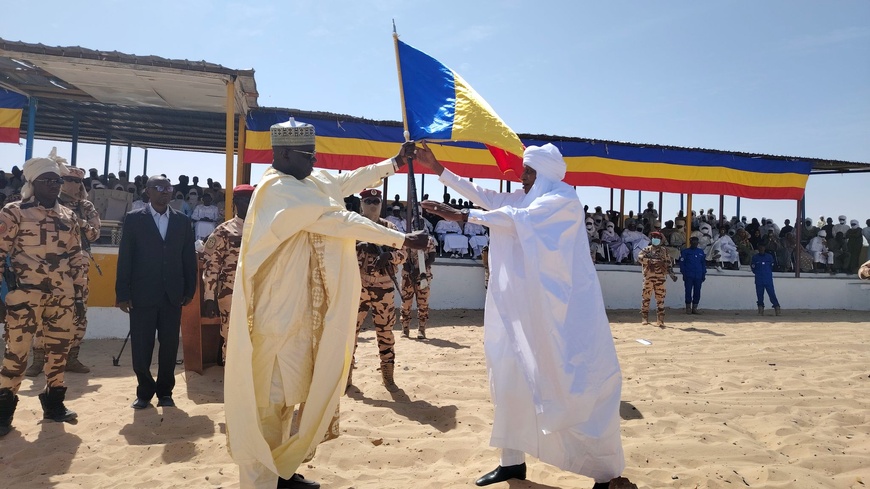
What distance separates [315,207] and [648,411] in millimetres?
3697

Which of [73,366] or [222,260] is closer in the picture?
[222,260]

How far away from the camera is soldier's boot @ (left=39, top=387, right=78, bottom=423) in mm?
4926

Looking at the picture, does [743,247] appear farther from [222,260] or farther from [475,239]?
[222,260]

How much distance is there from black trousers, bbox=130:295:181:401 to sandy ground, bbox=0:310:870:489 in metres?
0.24

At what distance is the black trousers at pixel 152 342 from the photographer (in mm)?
5375

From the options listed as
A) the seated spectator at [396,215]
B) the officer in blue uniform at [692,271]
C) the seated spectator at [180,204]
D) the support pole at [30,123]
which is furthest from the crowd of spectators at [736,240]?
the support pole at [30,123]

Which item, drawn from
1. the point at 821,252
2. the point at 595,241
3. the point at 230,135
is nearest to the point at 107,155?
the point at 230,135

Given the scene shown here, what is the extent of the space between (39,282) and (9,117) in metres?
7.93

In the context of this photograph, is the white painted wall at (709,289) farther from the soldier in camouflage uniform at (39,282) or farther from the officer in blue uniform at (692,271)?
the soldier in camouflage uniform at (39,282)

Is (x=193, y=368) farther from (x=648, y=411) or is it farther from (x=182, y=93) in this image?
(x=182, y=93)

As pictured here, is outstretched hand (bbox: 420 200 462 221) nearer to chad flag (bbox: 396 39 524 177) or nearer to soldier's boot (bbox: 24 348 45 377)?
chad flag (bbox: 396 39 524 177)

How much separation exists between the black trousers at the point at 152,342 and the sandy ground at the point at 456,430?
24cm

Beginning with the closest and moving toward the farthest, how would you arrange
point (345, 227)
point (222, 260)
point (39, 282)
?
point (345, 227) → point (39, 282) → point (222, 260)

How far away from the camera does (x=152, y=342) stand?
542 cm
